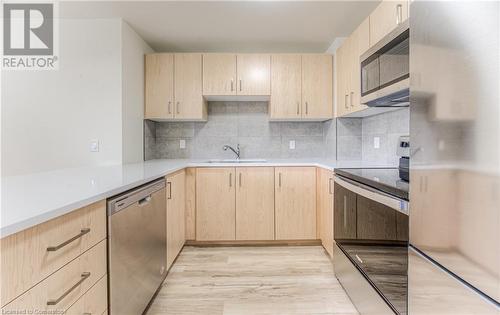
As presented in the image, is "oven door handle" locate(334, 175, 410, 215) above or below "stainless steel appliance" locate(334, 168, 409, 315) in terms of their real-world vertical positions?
above

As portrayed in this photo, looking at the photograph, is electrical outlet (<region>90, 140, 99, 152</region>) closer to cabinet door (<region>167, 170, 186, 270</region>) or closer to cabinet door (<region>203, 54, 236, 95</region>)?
cabinet door (<region>167, 170, 186, 270</region>)

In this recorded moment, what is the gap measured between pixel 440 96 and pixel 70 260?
4.17 feet

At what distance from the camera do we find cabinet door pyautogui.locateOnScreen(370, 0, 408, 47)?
1.65 meters

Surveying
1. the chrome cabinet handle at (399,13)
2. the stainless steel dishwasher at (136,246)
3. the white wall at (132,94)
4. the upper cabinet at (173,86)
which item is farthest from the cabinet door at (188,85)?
the chrome cabinet handle at (399,13)

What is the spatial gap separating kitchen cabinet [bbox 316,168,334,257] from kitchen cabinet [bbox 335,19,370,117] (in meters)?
0.65

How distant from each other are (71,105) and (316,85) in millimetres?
2470

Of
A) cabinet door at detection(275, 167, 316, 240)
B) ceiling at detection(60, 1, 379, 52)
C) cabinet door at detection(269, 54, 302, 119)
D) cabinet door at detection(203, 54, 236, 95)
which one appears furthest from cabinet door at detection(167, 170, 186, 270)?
ceiling at detection(60, 1, 379, 52)

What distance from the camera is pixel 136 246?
146 centimetres

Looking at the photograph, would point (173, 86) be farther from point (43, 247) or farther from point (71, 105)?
point (43, 247)

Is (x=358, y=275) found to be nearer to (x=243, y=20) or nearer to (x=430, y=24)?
(x=430, y=24)

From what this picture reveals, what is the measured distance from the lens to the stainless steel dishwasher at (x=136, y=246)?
1.22 metres

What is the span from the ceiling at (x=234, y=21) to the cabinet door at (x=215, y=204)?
1.41 meters

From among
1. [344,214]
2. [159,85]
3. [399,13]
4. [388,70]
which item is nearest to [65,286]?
[344,214]

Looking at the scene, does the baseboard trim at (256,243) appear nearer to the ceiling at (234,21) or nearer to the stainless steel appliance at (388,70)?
the stainless steel appliance at (388,70)
